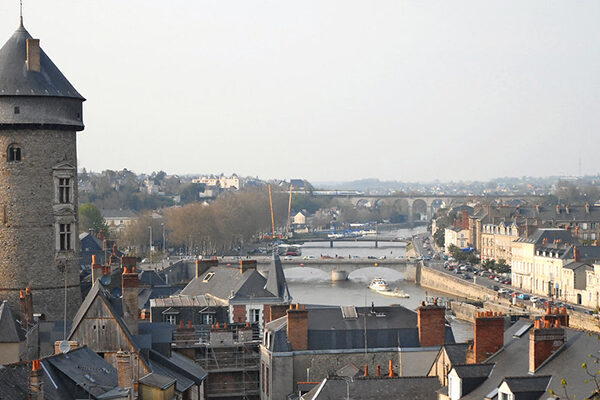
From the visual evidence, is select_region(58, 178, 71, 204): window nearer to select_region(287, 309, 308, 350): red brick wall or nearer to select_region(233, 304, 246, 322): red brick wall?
select_region(287, 309, 308, 350): red brick wall

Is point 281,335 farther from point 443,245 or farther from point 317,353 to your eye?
point 443,245

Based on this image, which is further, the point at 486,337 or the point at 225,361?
the point at 225,361

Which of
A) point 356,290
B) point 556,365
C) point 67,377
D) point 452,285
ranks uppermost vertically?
point 556,365

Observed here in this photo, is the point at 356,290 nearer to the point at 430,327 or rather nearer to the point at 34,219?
the point at 430,327

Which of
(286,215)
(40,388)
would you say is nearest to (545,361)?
(40,388)

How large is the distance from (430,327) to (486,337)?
22.3 feet

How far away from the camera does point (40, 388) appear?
58.2ft

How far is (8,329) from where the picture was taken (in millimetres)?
25375

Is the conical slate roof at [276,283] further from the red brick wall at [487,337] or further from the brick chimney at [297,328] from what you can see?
the red brick wall at [487,337]

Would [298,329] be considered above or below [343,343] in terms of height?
above

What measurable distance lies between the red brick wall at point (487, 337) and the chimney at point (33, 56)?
47.8 feet

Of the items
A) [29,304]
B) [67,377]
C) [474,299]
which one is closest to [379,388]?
[67,377]

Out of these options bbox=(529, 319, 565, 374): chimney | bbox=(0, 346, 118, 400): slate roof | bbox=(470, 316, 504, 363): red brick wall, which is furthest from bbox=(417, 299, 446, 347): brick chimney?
bbox=(0, 346, 118, 400): slate roof

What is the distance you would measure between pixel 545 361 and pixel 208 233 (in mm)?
95017
